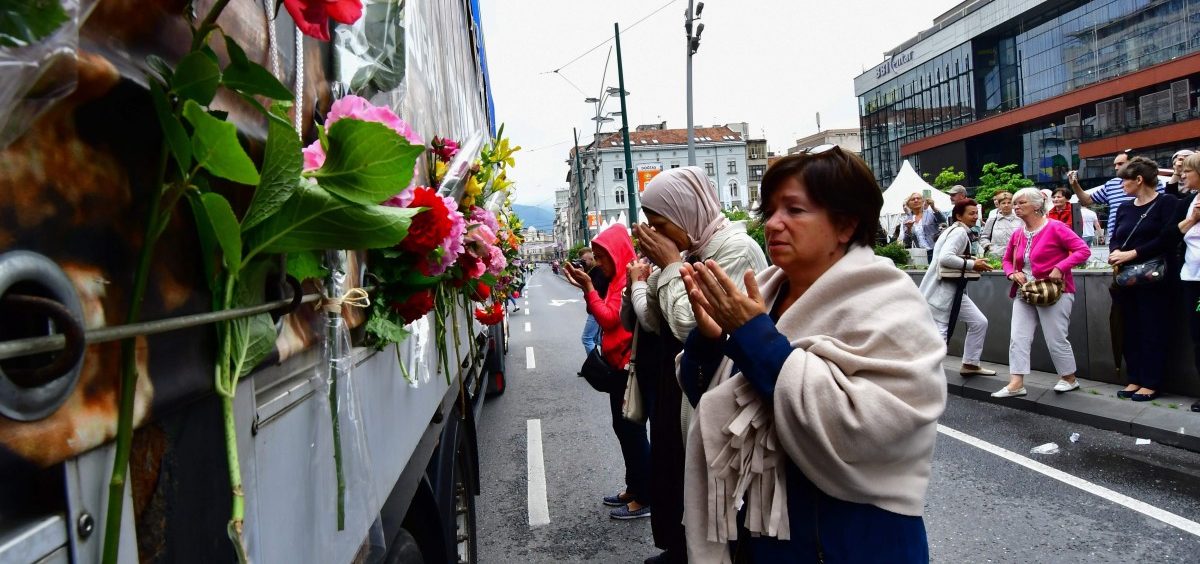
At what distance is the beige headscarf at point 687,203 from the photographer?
A: 2891 mm

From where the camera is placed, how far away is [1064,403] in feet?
19.6

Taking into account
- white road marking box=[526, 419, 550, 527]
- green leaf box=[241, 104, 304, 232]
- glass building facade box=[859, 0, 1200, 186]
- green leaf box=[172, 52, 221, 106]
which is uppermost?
glass building facade box=[859, 0, 1200, 186]

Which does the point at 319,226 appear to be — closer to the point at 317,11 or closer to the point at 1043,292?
the point at 317,11

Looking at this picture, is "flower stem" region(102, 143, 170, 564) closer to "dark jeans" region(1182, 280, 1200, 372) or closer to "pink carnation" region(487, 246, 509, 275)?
"pink carnation" region(487, 246, 509, 275)

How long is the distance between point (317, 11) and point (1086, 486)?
16.4ft

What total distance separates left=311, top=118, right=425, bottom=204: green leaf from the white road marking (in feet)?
12.5

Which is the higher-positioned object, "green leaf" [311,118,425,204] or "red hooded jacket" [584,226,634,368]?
"green leaf" [311,118,425,204]

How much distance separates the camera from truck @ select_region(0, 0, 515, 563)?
557 mm

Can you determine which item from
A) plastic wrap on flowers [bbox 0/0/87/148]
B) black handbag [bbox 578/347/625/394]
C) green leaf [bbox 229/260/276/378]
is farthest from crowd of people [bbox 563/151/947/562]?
black handbag [bbox 578/347/625/394]

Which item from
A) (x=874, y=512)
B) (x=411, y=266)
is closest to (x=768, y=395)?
(x=874, y=512)

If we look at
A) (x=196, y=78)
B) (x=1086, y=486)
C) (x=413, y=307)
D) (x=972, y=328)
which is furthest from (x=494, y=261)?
(x=972, y=328)

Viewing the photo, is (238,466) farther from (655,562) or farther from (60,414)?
(655,562)

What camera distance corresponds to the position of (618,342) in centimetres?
401

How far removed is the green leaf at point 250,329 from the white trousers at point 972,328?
7053 mm
